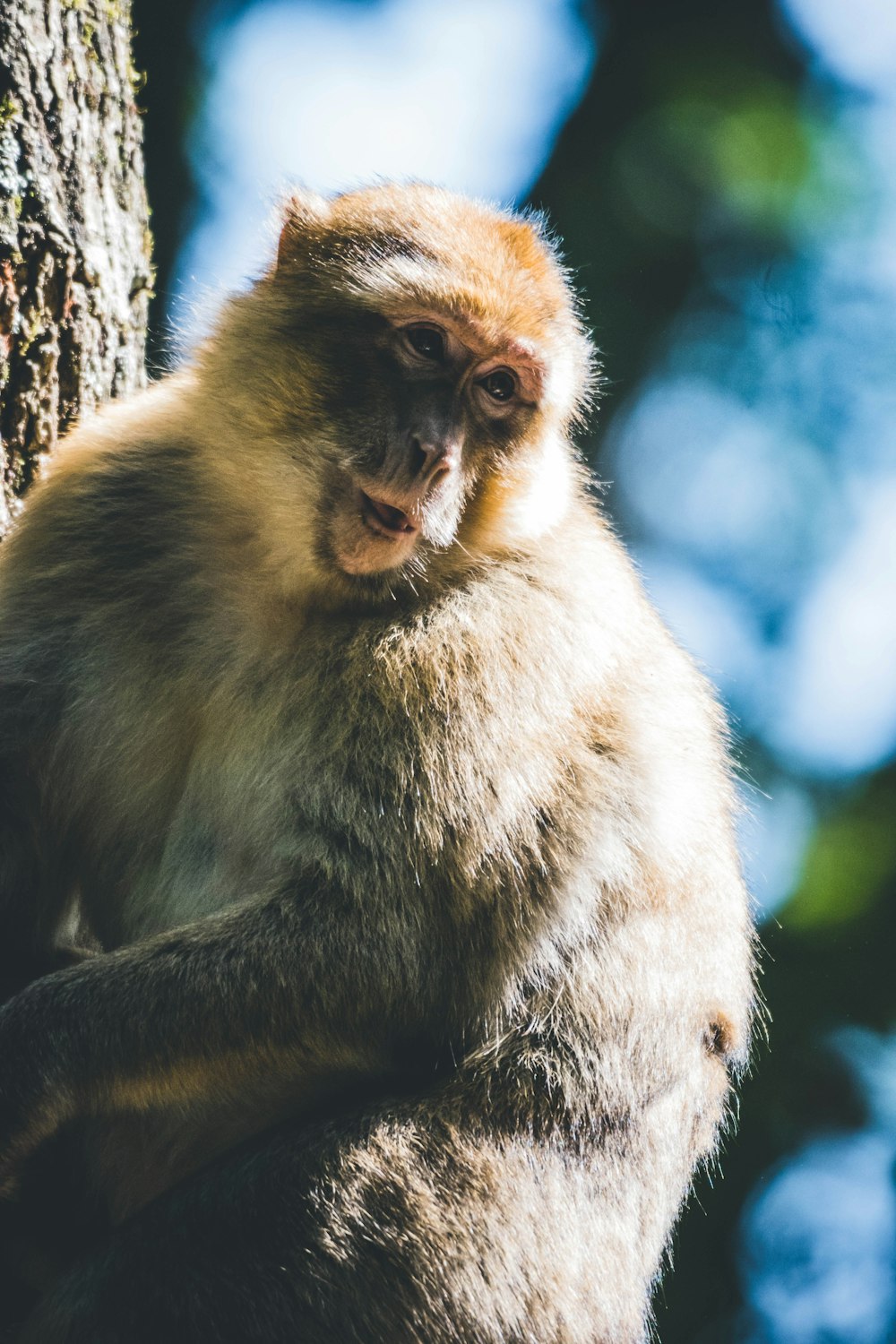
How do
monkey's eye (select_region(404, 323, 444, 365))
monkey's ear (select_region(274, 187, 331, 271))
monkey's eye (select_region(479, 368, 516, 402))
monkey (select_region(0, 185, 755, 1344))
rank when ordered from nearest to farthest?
monkey (select_region(0, 185, 755, 1344)) → monkey's eye (select_region(404, 323, 444, 365)) → monkey's eye (select_region(479, 368, 516, 402)) → monkey's ear (select_region(274, 187, 331, 271))

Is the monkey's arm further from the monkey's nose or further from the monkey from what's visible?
the monkey's nose

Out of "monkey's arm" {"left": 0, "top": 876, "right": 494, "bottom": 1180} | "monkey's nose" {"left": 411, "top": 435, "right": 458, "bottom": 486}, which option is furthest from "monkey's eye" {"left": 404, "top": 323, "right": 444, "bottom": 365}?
"monkey's arm" {"left": 0, "top": 876, "right": 494, "bottom": 1180}

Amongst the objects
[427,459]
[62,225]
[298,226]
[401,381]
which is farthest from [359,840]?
[62,225]

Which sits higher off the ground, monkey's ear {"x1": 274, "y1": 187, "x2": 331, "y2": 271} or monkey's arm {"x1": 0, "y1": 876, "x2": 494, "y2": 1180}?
monkey's ear {"x1": 274, "y1": 187, "x2": 331, "y2": 271}

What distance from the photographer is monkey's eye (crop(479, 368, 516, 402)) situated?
10.3 ft

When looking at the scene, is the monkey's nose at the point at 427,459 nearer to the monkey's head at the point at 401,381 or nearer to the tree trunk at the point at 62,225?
the monkey's head at the point at 401,381

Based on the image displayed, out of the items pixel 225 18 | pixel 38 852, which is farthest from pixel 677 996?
pixel 225 18

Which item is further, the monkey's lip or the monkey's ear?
the monkey's ear

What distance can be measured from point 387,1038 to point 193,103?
5.76 metres

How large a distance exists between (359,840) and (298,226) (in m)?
1.65

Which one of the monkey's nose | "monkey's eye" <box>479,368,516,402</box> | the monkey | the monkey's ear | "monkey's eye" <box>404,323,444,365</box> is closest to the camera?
the monkey

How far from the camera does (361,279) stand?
312 cm

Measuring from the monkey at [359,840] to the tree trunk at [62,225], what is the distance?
0.73 feet

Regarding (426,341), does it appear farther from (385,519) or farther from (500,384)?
(385,519)
